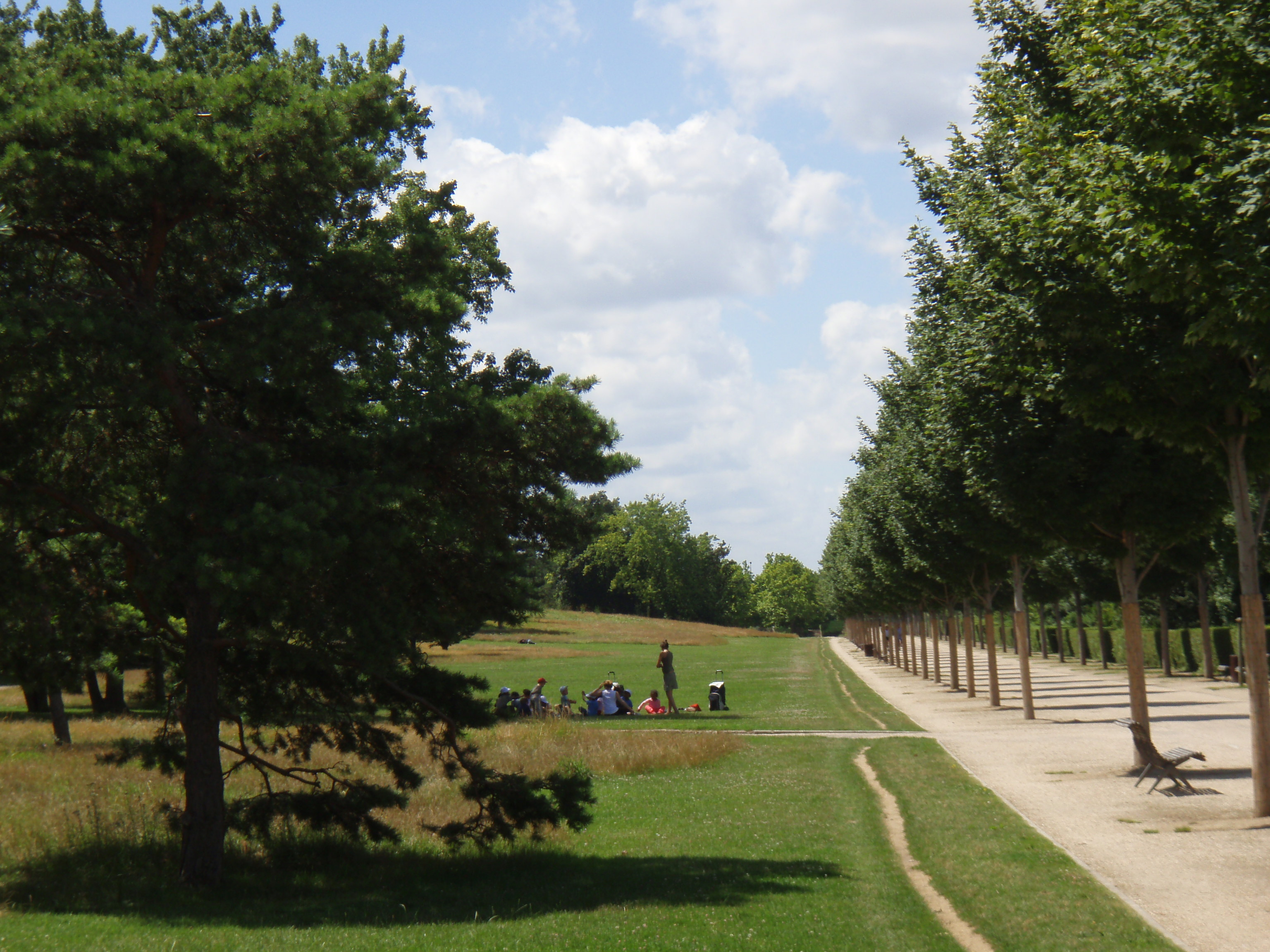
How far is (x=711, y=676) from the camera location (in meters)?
51.7

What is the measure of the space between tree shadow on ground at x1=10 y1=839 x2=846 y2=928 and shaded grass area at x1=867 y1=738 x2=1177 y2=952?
1292mm

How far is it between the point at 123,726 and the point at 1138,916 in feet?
78.3

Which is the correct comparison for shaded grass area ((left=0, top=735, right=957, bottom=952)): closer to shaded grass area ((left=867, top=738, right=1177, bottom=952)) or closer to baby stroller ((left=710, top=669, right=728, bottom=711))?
shaded grass area ((left=867, top=738, right=1177, bottom=952))

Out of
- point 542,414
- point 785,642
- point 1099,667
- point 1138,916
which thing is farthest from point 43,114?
point 785,642

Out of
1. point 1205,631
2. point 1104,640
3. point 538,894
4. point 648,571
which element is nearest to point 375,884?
point 538,894

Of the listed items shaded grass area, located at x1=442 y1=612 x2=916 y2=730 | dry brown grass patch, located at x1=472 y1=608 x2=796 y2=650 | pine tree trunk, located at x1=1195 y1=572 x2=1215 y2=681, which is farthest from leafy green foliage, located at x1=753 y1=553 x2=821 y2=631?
pine tree trunk, located at x1=1195 y1=572 x2=1215 y2=681

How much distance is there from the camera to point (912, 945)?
778 centimetres

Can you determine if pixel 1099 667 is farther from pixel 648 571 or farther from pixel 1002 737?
pixel 648 571

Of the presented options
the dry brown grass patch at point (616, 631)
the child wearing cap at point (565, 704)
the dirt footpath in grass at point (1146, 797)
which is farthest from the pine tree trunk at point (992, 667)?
the dry brown grass patch at point (616, 631)

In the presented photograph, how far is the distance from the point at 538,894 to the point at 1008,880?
4.13 meters

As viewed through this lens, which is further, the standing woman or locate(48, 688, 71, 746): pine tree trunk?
the standing woman

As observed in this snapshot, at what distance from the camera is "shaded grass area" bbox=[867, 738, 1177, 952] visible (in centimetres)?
769

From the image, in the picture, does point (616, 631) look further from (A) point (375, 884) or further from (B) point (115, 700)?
(A) point (375, 884)

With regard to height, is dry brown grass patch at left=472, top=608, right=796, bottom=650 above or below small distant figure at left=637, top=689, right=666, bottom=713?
above
